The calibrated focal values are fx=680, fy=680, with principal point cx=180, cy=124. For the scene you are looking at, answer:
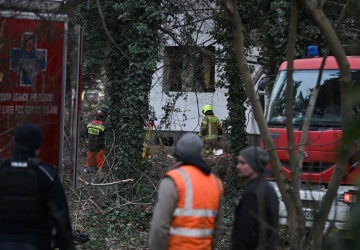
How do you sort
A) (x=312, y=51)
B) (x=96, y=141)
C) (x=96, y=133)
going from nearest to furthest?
(x=312, y=51) → (x=96, y=141) → (x=96, y=133)

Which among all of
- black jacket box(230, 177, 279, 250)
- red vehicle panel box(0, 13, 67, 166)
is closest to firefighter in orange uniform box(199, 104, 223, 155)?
red vehicle panel box(0, 13, 67, 166)

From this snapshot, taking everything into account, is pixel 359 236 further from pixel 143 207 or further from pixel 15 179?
pixel 143 207

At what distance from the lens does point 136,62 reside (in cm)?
1484

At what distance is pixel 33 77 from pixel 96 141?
1052 centimetres

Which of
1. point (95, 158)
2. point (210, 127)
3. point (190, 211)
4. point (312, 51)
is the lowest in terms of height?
point (95, 158)

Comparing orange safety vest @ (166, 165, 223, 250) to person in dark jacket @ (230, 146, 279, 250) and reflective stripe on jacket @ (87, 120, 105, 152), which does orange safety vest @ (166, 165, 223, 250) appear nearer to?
person in dark jacket @ (230, 146, 279, 250)

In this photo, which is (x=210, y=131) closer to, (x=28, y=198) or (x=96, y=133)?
(x=96, y=133)

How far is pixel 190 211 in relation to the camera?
4570 mm

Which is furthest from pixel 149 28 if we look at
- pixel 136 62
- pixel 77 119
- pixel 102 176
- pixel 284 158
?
pixel 77 119

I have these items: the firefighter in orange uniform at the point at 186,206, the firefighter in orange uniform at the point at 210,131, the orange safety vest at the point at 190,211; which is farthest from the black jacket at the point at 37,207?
the firefighter in orange uniform at the point at 210,131

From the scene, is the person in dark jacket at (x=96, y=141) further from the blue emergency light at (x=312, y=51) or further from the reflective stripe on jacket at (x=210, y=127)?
the blue emergency light at (x=312, y=51)

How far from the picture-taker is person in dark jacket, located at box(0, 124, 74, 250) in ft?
15.2

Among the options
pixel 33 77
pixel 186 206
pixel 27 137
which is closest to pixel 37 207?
pixel 27 137

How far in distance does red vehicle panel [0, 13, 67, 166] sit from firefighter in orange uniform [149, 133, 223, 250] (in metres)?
1.92
